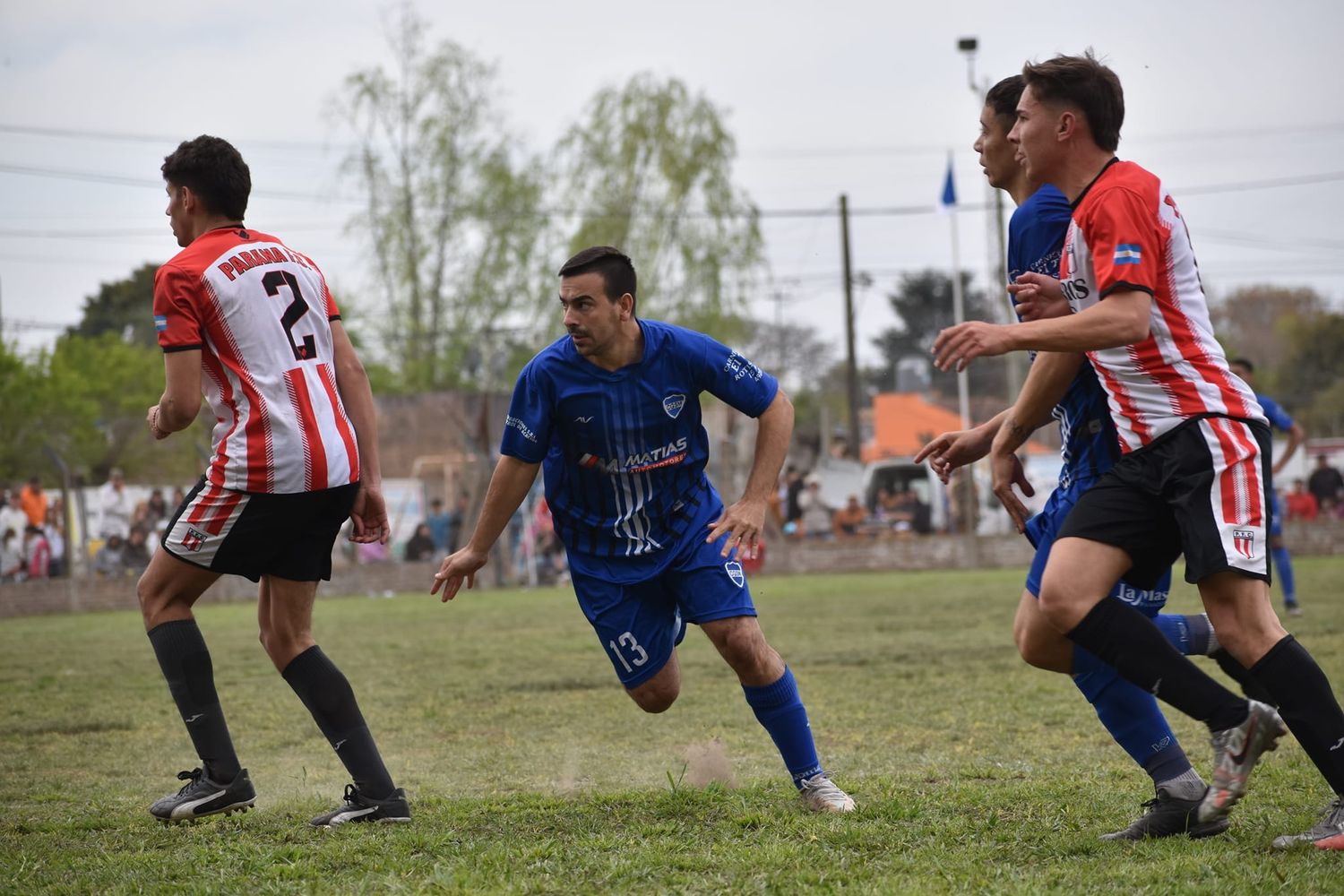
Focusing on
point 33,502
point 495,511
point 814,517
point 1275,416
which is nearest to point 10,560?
point 33,502

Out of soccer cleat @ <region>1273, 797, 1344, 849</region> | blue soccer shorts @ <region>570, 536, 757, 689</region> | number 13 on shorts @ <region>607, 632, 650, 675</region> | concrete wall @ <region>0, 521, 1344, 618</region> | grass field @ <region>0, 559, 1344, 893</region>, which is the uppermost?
blue soccer shorts @ <region>570, 536, 757, 689</region>

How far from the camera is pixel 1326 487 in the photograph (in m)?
24.6

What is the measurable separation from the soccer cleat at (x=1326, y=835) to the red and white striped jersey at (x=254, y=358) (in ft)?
10.0

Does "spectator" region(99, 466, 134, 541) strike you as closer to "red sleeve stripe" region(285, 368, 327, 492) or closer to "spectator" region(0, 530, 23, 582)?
"spectator" region(0, 530, 23, 582)

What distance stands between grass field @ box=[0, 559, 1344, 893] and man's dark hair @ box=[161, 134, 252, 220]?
2.08 meters

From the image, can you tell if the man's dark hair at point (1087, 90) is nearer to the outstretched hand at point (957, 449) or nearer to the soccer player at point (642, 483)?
the outstretched hand at point (957, 449)

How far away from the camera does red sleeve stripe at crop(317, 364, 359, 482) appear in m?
4.62

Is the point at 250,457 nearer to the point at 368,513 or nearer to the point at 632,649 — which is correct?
the point at 368,513

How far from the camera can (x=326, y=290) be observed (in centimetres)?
477

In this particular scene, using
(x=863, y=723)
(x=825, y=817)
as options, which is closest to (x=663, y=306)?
(x=863, y=723)

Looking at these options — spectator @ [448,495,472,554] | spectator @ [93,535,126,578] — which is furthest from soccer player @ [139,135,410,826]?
spectator @ [448,495,472,554]

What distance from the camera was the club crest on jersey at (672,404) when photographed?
4.73 m

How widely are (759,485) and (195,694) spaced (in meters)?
2.02

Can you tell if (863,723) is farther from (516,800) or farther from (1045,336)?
(1045,336)
